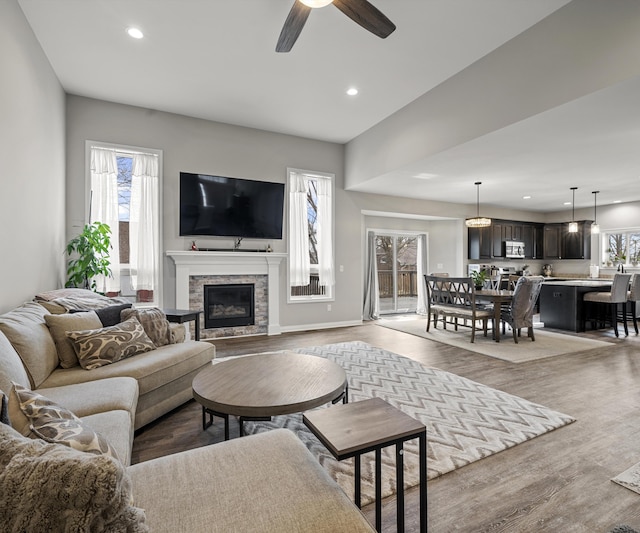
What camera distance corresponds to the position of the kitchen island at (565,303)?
5914 mm

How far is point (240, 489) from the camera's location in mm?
1066

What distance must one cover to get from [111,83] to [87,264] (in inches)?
90.8

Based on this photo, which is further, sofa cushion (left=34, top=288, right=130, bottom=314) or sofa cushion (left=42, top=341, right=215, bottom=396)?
sofa cushion (left=34, top=288, right=130, bottom=314)

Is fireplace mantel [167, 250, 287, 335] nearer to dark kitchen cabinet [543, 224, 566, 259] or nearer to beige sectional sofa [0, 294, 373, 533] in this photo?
beige sectional sofa [0, 294, 373, 533]

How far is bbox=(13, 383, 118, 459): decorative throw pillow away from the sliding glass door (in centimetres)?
729

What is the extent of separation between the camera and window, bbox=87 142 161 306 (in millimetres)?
4734

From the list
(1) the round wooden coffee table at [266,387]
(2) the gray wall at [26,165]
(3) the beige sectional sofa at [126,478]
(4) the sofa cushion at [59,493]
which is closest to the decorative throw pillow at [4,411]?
(3) the beige sectional sofa at [126,478]

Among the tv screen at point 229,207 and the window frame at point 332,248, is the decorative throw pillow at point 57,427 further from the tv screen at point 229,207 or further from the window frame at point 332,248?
the window frame at point 332,248

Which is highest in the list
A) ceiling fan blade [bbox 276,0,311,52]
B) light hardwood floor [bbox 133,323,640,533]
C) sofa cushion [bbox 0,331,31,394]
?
ceiling fan blade [bbox 276,0,311,52]

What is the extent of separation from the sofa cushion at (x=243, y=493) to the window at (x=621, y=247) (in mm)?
9951

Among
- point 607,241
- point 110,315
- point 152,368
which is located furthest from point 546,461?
point 607,241

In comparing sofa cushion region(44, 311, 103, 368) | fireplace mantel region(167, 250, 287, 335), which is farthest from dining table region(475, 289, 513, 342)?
sofa cushion region(44, 311, 103, 368)

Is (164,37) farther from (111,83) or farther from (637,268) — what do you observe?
(637,268)

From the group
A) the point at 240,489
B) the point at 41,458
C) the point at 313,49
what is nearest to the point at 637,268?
the point at 313,49
